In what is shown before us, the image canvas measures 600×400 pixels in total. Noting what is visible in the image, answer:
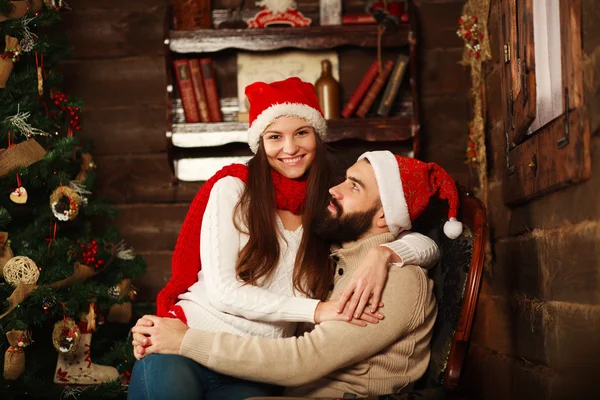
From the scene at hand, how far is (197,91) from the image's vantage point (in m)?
3.38

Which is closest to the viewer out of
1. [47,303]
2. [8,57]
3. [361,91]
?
[47,303]

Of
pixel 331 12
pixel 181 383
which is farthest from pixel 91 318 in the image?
pixel 331 12

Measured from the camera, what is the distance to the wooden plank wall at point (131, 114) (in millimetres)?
3586

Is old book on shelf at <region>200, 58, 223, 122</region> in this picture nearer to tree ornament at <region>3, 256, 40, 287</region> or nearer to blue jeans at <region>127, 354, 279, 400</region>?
tree ornament at <region>3, 256, 40, 287</region>

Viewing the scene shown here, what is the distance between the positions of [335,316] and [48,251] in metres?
1.59

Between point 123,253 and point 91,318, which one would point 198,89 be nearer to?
point 123,253

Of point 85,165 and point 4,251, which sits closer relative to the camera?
point 4,251

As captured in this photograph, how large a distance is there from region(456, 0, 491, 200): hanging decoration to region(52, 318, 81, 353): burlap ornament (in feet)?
5.88

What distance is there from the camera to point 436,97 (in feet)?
11.5

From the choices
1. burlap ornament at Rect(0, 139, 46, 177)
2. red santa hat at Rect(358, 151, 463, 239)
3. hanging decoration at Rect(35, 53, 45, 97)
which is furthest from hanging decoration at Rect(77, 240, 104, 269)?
red santa hat at Rect(358, 151, 463, 239)

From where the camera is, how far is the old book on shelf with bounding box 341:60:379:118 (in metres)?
3.32

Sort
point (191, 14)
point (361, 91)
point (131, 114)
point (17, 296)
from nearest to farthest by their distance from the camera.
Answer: point (17, 296)
point (361, 91)
point (191, 14)
point (131, 114)

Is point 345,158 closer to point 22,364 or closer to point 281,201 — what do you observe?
point 281,201

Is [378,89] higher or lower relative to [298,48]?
lower
